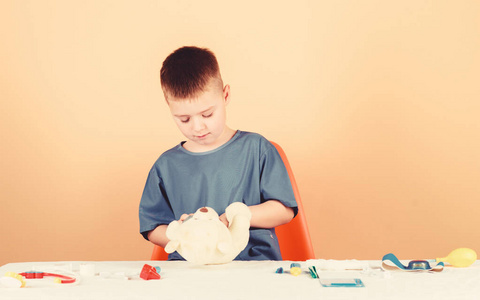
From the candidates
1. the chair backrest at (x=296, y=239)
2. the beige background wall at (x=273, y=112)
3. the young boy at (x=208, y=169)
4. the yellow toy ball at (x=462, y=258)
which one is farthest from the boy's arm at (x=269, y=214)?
the beige background wall at (x=273, y=112)

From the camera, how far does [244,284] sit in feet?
2.49

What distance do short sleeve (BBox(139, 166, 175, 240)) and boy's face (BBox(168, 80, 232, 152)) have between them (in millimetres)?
145

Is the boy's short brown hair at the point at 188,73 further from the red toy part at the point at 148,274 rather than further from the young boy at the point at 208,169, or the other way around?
the red toy part at the point at 148,274

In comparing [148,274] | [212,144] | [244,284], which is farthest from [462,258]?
[212,144]

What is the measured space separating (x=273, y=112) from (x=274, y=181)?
1.85 ft

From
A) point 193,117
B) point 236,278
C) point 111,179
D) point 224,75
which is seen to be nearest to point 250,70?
point 224,75

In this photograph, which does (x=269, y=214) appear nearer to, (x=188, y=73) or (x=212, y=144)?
(x=212, y=144)

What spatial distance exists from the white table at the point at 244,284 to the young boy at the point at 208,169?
28cm

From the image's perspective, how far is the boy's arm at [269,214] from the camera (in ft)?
3.72

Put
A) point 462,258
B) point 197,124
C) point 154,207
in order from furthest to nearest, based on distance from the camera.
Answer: point 154,207
point 197,124
point 462,258

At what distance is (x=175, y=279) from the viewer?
806 mm

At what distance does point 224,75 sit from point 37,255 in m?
0.78

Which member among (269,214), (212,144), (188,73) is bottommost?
(269,214)

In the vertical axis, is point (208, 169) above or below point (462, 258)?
above
